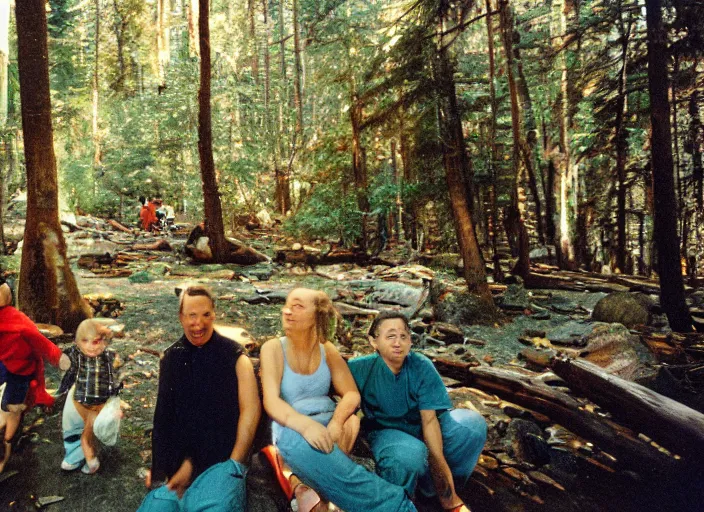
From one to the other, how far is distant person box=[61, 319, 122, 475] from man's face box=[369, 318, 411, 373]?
1270 mm

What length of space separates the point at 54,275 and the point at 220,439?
255 centimetres

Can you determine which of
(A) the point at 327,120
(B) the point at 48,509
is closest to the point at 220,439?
(B) the point at 48,509

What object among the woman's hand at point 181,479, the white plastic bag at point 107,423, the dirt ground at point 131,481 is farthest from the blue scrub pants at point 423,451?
the white plastic bag at point 107,423

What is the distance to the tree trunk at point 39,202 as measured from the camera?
3.70 m

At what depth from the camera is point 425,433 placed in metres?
2.14

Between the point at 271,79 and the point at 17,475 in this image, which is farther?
the point at 271,79

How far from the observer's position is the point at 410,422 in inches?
86.9

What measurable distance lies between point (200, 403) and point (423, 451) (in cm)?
99

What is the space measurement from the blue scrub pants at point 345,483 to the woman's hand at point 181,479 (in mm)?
458

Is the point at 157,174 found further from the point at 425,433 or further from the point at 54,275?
the point at 425,433

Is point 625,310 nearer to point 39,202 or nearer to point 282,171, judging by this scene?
point 282,171

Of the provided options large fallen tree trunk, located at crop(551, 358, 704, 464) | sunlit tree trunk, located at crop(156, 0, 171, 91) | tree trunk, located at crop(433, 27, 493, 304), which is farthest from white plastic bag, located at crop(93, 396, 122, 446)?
sunlit tree trunk, located at crop(156, 0, 171, 91)

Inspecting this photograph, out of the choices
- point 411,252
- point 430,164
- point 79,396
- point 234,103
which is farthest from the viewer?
point 234,103

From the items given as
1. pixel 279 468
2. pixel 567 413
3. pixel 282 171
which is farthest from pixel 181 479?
pixel 282 171
